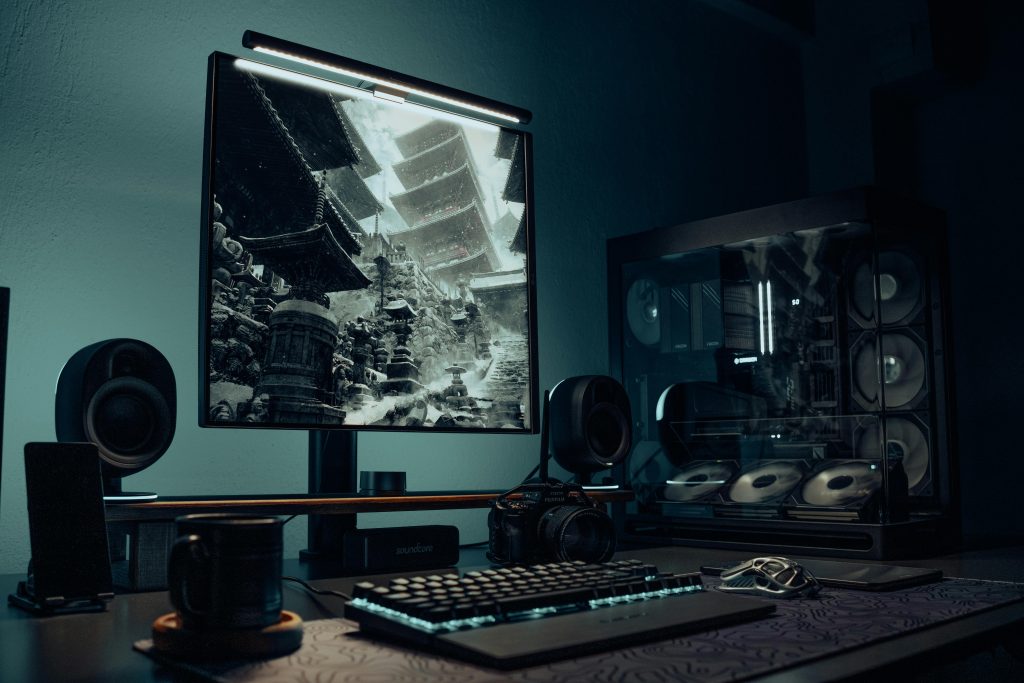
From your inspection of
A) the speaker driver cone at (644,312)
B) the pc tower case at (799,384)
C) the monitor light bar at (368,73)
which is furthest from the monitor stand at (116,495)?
the speaker driver cone at (644,312)

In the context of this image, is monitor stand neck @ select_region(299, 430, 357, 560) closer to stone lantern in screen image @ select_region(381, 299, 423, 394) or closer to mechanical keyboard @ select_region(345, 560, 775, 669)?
stone lantern in screen image @ select_region(381, 299, 423, 394)

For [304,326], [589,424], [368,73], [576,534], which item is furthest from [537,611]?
[368,73]

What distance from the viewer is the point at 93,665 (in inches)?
21.8

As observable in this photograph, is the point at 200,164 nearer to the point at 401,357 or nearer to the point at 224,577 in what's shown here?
the point at 401,357

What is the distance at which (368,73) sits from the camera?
1115 millimetres

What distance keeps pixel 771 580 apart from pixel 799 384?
0.67 m

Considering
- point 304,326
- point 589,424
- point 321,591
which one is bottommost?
point 321,591

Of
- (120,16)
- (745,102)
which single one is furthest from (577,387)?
(745,102)

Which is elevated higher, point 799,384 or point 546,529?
point 799,384

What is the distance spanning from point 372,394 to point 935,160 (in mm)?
1759

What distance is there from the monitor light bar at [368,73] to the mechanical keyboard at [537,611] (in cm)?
70

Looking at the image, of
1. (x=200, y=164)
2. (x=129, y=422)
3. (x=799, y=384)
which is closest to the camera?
(x=129, y=422)

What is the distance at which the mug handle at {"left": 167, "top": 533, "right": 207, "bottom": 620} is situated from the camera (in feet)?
1.89

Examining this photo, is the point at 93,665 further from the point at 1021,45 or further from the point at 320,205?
the point at 1021,45
